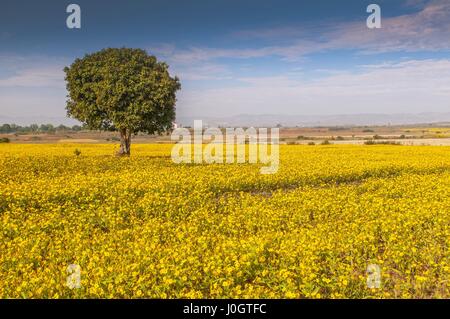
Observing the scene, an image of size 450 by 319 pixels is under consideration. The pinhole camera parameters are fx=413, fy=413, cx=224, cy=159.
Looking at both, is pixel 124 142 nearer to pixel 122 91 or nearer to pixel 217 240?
pixel 122 91

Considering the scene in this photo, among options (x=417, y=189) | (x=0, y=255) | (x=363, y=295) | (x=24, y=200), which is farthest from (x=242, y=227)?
(x=417, y=189)

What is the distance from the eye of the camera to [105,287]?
794 cm

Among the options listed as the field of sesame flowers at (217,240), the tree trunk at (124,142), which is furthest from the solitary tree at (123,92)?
the field of sesame flowers at (217,240)

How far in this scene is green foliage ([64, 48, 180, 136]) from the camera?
36.7m

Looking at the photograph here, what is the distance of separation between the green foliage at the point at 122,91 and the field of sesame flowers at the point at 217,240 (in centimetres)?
1692

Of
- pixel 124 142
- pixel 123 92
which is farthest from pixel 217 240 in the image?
pixel 124 142

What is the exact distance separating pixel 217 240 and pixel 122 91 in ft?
91.5

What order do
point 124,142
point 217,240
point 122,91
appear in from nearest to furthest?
1. point 217,240
2. point 122,91
3. point 124,142

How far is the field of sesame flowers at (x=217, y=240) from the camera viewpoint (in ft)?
26.5

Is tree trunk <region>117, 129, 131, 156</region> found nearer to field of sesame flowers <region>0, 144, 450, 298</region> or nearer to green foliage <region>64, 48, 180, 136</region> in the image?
green foliage <region>64, 48, 180, 136</region>

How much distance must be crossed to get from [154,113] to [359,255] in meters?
30.5

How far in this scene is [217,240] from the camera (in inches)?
438

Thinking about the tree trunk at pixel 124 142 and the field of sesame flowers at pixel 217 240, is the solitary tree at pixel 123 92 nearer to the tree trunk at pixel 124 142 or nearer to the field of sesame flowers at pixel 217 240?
the tree trunk at pixel 124 142

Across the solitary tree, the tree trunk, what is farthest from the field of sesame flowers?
the tree trunk
